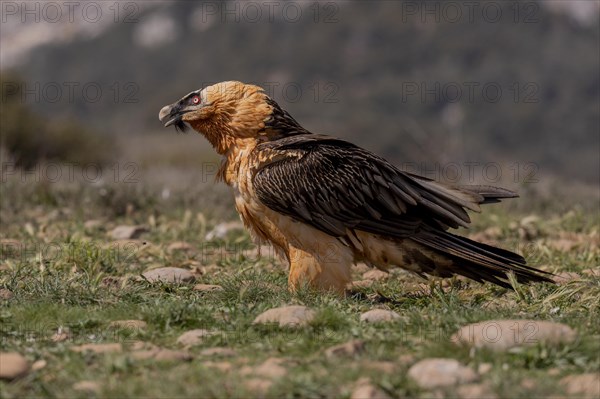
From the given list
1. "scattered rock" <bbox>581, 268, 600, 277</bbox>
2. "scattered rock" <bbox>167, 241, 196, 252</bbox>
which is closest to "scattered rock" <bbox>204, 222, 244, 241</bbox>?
"scattered rock" <bbox>167, 241, 196, 252</bbox>

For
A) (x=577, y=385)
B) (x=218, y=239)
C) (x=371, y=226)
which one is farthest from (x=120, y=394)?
(x=218, y=239)

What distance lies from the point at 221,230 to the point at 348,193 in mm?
3499

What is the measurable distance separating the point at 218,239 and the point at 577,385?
613 centimetres

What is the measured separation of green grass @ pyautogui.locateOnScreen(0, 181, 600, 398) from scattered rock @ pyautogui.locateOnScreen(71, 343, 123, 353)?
74mm

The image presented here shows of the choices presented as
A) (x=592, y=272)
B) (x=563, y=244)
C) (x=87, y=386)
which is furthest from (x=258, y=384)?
(x=563, y=244)

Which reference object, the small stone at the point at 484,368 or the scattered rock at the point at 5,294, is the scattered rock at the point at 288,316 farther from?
the scattered rock at the point at 5,294

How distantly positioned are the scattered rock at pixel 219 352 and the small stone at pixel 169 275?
Result: 227cm

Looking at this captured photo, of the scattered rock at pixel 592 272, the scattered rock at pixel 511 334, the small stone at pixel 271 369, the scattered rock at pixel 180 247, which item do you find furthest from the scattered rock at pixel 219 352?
the scattered rock at pixel 180 247

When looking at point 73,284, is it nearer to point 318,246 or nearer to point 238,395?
point 318,246

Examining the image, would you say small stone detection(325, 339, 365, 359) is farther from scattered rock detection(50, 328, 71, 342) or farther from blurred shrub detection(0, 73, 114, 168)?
blurred shrub detection(0, 73, 114, 168)

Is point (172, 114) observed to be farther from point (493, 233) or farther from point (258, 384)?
point (493, 233)

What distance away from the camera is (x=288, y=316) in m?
5.50

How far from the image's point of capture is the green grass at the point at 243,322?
14.5ft

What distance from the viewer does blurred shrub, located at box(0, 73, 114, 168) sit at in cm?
3325
